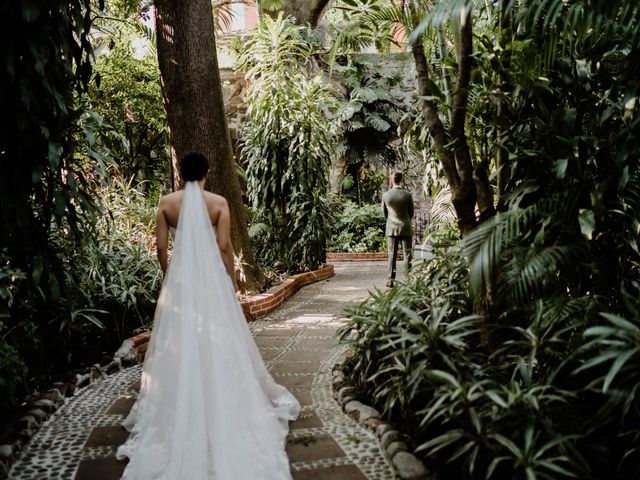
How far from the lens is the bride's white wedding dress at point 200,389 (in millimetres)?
2865

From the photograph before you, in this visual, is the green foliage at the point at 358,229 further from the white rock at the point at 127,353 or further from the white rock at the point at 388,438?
the white rock at the point at 388,438

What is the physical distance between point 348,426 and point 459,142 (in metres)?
1.85

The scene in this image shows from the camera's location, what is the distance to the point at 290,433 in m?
3.46

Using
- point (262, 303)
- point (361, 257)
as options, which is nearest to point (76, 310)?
point (262, 303)

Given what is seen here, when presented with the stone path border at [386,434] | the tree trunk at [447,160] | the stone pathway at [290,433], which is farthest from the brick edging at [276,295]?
the tree trunk at [447,160]

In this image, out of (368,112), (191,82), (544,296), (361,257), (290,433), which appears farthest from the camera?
(368,112)

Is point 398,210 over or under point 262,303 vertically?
over

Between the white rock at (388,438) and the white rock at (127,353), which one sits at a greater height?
the white rock at (127,353)

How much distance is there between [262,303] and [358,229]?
9060mm

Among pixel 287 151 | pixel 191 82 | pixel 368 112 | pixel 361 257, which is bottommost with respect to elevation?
pixel 361 257

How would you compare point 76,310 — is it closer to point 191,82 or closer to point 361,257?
point 191,82

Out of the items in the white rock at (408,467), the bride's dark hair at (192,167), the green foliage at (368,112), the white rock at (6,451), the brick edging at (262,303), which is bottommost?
the white rock at (408,467)

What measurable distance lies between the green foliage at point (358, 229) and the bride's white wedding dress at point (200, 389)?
11864 millimetres

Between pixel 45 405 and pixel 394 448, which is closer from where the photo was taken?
pixel 394 448
